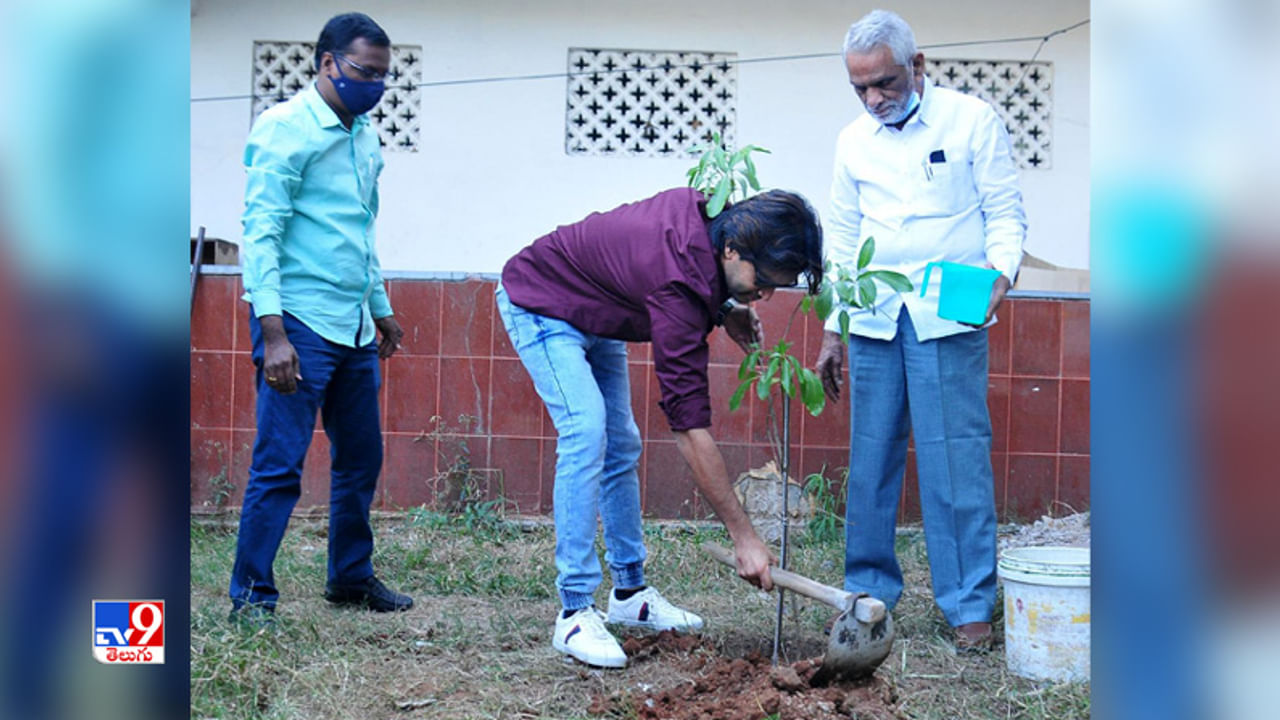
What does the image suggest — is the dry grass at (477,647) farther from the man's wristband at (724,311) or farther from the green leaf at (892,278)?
the green leaf at (892,278)

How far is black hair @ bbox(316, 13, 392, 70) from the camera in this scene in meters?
3.16

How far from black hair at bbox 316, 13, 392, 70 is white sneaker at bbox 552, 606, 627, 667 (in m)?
1.74

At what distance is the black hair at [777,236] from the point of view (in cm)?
255

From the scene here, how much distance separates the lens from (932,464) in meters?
3.19

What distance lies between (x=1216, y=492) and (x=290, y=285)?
8.35 feet

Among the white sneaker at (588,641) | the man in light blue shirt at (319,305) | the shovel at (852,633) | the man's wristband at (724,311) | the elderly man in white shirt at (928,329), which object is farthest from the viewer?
the elderly man in white shirt at (928,329)

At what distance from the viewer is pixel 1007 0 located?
19.1 feet

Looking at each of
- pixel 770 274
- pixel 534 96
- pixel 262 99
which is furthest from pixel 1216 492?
pixel 262 99

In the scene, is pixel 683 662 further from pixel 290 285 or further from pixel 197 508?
pixel 197 508

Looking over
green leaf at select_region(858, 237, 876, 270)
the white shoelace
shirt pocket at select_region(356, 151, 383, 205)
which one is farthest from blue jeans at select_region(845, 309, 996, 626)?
shirt pocket at select_region(356, 151, 383, 205)

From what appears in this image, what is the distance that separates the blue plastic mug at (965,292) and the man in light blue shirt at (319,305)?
5.65 feet

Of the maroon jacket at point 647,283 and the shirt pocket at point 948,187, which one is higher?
the shirt pocket at point 948,187

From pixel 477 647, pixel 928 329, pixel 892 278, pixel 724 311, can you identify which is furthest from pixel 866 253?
pixel 477 647

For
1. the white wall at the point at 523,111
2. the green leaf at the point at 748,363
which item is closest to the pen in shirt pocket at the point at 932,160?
the green leaf at the point at 748,363
